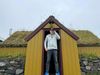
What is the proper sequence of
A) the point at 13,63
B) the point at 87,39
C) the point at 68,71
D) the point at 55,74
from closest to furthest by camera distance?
the point at 55,74 → the point at 68,71 → the point at 13,63 → the point at 87,39

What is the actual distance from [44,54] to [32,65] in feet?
2.12

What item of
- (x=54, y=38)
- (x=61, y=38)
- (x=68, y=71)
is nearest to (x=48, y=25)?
(x=61, y=38)

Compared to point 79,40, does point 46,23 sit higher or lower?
higher

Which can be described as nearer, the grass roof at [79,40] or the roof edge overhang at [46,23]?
the roof edge overhang at [46,23]

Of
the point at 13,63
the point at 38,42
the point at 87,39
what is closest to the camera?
the point at 38,42

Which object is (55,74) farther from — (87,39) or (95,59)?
(87,39)

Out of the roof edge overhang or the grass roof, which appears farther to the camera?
the grass roof

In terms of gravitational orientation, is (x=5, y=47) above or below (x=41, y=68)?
above

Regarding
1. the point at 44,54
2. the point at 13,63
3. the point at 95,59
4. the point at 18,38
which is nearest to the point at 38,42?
the point at 44,54

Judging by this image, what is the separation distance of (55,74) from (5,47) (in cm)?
420

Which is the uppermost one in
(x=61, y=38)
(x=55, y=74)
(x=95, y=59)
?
(x=61, y=38)

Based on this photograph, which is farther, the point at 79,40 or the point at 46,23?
the point at 79,40

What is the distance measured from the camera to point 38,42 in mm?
10219

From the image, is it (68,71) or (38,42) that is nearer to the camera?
(68,71)
